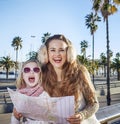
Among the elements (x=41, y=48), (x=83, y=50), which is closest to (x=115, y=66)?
(x=83, y=50)

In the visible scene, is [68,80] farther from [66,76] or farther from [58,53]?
[58,53]

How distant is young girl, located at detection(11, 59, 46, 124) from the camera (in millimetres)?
2869

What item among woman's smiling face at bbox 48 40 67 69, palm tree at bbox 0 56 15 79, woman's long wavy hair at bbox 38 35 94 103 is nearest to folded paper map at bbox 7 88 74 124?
woman's long wavy hair at bbox 38 35 94 103

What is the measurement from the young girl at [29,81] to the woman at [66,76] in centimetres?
7

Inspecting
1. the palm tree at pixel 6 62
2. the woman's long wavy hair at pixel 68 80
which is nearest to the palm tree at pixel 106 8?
the woman's long wavy hair at pixel 68 80

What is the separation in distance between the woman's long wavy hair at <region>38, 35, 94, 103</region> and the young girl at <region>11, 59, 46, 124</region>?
0.07 m

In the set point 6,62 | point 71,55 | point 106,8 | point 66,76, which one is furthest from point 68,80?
point 6,62

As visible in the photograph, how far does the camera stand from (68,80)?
3004 millimetres

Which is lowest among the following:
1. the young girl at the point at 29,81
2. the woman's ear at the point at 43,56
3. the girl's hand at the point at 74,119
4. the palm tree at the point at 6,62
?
the girl's hand at the point at 74,119

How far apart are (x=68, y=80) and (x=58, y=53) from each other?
0.26 m

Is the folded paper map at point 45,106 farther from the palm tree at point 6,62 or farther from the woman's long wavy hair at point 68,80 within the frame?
the palm tree at point 6,62

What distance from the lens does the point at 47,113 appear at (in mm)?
2744

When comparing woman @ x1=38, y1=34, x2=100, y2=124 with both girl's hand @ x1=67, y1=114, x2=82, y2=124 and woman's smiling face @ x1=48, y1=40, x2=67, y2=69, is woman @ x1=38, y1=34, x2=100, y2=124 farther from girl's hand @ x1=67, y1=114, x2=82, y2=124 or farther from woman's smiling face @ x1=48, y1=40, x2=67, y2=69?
girl's hand @ x1=67, y1=114, x2=82, y2=124

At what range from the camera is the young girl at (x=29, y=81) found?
2.87 meters
